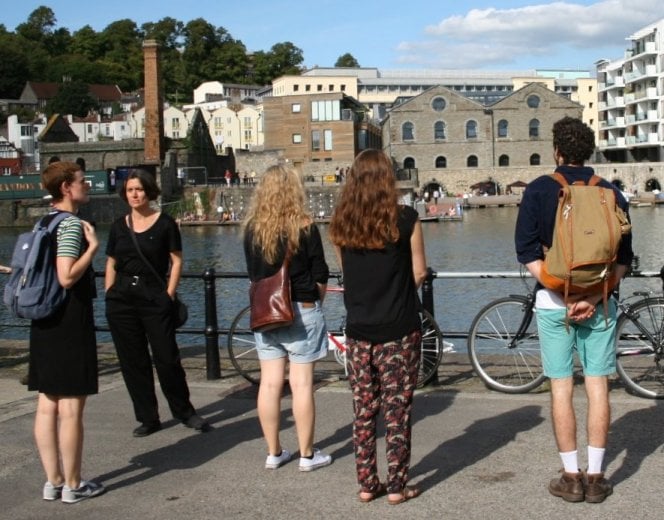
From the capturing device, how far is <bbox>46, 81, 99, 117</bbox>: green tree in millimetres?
130000

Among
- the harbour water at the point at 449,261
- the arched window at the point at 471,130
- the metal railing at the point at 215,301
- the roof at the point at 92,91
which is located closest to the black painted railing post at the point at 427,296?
the metal railing at the point at 215,301

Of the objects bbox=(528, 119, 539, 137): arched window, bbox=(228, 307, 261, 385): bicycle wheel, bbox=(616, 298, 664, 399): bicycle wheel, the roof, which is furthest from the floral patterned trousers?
the roof

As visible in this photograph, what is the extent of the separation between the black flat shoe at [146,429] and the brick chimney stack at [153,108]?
2553 inches

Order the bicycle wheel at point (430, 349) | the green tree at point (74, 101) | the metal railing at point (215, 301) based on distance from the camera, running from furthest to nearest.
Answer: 1. the green tree at point (74, 101)
2. the metal railing at point (215, 301)
3. the bicycle wheel at point (430, 349)

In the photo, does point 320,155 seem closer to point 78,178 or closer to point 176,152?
point 176,152

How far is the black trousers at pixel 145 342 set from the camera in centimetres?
632

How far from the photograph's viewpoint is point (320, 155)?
86562 mm

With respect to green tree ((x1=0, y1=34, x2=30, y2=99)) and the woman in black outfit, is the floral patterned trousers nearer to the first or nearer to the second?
the woman in black outfit

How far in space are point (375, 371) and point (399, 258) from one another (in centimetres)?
62

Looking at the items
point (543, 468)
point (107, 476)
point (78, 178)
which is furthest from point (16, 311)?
point (543, 468)

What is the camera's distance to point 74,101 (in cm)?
13150

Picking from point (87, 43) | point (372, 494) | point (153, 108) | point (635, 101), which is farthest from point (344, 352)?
point (87, 43)

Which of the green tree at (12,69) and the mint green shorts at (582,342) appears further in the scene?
the green tree at (12,69)

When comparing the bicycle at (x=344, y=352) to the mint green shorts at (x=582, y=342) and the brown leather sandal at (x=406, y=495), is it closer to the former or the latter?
the brown leather sandal at (x=406, y=495)
